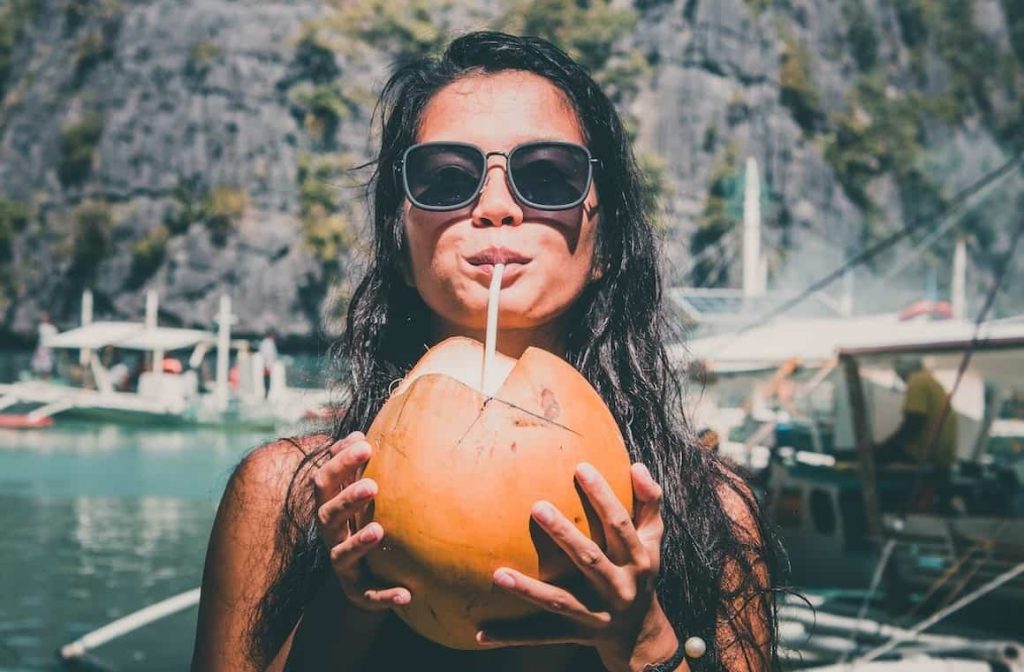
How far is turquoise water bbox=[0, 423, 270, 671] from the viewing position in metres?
7.29

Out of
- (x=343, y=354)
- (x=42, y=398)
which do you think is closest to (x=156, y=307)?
(x=42, y=398)

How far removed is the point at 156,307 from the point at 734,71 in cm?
2123

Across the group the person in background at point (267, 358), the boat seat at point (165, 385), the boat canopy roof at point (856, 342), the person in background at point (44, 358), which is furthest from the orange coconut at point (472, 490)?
the person in background at point (44, 358)

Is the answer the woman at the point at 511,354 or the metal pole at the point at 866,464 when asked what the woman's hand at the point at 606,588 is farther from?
the metal pole at the point at 866,464

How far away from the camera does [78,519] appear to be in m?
12.7

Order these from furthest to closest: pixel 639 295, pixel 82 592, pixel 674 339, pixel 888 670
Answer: pixel 82 592 → pixel 888 670 → pixel 674 339 → pixel 639 295

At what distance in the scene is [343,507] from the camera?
1213 millimetres

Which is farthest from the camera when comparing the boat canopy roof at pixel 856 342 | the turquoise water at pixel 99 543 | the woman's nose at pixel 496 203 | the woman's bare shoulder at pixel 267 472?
the boat canopy roof at pixel 856 342

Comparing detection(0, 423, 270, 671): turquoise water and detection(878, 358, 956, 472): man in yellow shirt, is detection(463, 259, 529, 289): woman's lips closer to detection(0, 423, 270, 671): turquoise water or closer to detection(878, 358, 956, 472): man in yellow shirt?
detection(0, 423, 270, 671): turquoise water

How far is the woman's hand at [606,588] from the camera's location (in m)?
1.18

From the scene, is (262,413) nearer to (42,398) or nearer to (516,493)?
(42,398)

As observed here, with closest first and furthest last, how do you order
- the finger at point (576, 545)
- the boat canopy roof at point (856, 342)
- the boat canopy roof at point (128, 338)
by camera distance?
the finger at point (576, 545), the boat canopy roof at point (856, 342), the boat canopy roof at point (128, 338)

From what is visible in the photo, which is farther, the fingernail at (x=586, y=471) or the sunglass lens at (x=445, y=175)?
the sunglass lens at (x=445, y=175)

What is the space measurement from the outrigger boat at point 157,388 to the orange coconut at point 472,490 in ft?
74.3
